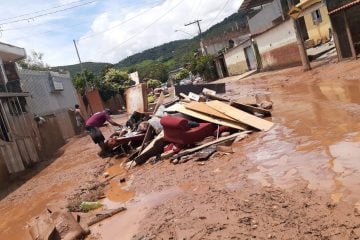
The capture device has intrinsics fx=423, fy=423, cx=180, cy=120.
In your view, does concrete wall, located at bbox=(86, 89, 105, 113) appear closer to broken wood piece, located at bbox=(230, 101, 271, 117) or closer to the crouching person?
the crouching person

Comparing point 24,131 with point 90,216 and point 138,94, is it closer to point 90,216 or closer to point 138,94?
point 138,94

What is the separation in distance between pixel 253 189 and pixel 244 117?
168 inches

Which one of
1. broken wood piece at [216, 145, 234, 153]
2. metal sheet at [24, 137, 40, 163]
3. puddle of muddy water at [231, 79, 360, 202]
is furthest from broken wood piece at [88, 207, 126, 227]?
metal sheet at [24, 137, 40, 163]

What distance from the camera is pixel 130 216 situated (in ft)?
20.2

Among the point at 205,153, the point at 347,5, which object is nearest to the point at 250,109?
the point at 205,153

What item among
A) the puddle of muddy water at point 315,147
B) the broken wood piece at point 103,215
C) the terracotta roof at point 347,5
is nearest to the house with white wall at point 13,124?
the broken wood piece at point 103,215

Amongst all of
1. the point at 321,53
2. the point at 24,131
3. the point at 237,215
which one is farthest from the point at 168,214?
the point at 321,53

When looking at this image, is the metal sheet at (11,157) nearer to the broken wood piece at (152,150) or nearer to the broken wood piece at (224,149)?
the broken wood piece at (152,150)

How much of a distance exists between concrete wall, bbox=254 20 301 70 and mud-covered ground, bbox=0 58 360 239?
45.3 feet

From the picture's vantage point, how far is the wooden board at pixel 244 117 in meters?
9.35

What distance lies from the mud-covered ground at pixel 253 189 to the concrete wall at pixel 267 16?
24.6 metres

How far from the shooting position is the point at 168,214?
17.8 ft

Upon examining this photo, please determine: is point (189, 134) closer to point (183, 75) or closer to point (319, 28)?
point (319, 28)

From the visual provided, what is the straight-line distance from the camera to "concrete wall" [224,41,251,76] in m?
38.2
